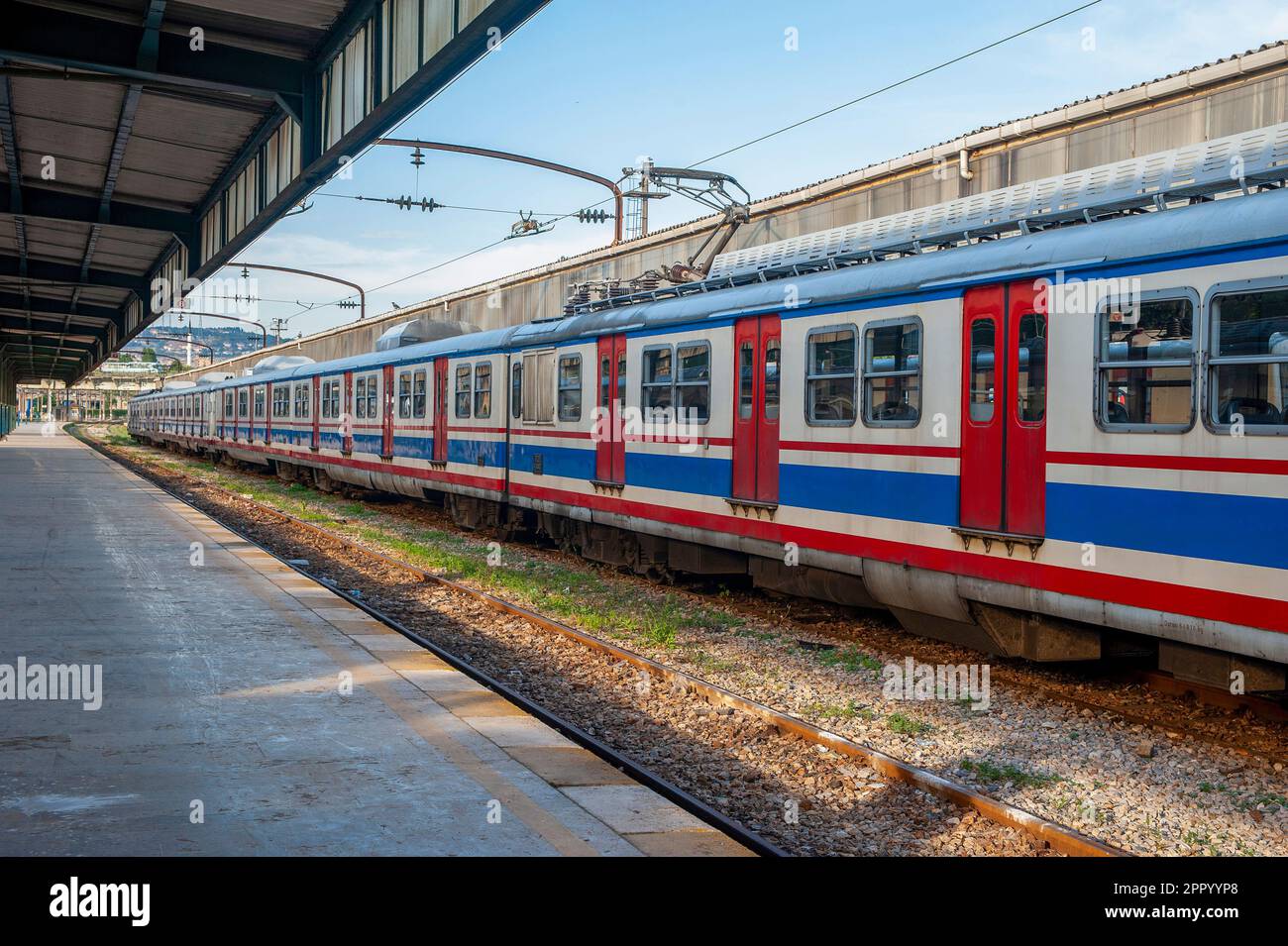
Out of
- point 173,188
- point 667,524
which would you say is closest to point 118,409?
point 173,188

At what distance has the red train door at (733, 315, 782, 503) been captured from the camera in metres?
11.9

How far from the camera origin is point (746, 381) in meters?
12.4

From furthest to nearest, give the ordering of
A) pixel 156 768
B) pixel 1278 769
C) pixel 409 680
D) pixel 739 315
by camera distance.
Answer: pixel 739 315 → pixel 409 680 → pixel 1278 769 → pixel 156 768

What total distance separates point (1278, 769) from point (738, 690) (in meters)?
3.66

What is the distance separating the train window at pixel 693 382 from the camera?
13.0 meters

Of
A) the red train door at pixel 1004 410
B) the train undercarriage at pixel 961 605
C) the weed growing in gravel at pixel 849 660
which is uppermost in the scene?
the red train door at pixel 1004 410

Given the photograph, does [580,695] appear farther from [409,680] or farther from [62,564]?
[62,564]

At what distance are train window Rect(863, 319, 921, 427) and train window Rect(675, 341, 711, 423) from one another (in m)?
2.80

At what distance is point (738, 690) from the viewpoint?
902cm

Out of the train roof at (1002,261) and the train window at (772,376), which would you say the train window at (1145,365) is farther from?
the train window at (772,376)

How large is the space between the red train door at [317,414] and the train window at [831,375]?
70.9 ft

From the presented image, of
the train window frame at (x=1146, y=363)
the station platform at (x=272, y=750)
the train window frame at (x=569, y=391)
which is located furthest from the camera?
the train window frame at (x=569, y=391)

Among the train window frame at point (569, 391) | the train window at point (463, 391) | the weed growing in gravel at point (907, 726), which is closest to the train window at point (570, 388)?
the train window frame at point (569, 391)

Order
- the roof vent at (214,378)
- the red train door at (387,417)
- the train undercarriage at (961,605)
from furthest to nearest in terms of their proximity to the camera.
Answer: the roof vent at (214,378) < the red train door at (387,417) < the train undercarriage at (961,605)
